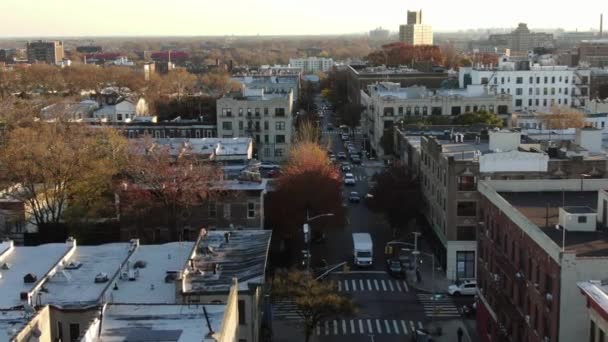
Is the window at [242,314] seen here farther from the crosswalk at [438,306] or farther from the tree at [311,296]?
the crosswalk at [438,306]

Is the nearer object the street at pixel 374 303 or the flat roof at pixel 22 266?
the flat roof at pixel 22 266

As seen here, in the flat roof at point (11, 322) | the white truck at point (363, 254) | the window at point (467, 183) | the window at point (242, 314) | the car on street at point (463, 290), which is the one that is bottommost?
the car on street at point (463, 290)

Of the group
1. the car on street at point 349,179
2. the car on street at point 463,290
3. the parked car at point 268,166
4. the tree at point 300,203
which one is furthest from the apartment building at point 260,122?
the car on street at point 463,290

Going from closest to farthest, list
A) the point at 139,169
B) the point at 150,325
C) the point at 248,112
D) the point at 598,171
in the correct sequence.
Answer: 1. the point at 150,325
2. the point at 598,171
3. the point at 139,169
4. the point at 248,112

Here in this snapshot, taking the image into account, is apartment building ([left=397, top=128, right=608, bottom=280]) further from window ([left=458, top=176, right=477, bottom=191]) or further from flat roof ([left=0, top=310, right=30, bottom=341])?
flat roof ([left=0, top=310, right=30, bottom=341])

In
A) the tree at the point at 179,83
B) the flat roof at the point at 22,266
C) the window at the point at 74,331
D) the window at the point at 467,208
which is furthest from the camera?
the tree at the point at 179,83

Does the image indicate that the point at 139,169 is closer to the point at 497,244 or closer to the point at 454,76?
the point at 497,244

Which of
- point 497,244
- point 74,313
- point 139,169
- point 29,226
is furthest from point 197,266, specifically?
point 29,226
